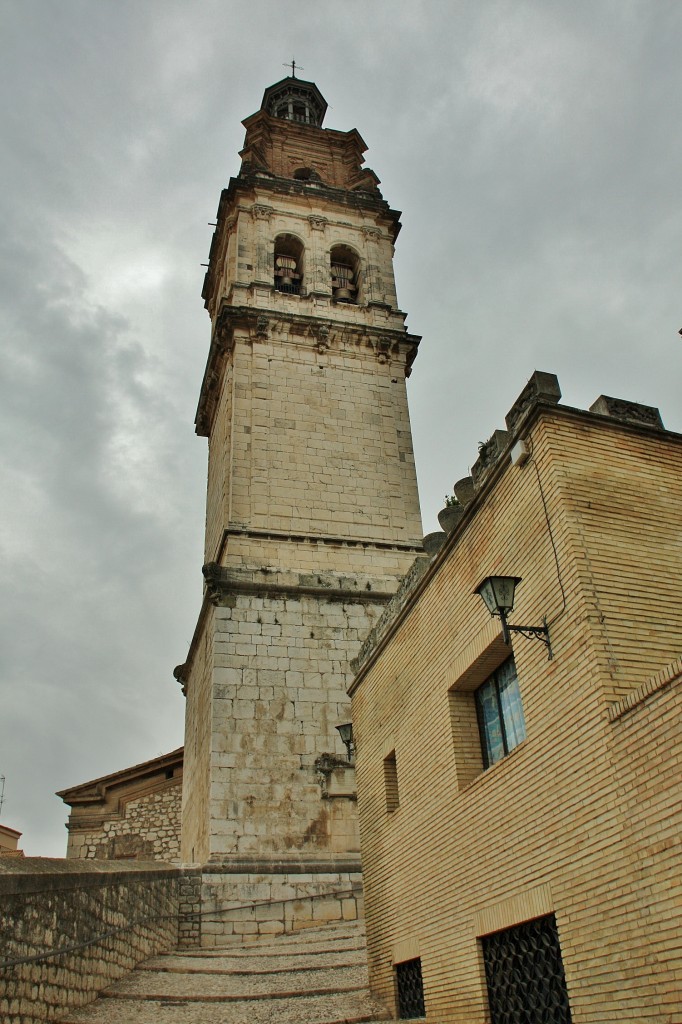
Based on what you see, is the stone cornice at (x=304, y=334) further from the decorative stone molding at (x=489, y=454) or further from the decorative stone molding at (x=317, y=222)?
the decorative stone molding at (x=489, y=454)

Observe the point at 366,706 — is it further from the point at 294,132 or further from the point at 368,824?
the point at 294,132

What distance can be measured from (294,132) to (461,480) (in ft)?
81.5

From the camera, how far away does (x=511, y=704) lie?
688 cm

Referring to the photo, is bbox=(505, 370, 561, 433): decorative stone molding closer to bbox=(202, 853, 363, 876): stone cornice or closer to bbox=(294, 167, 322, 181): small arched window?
bbox=(202, 853, 363, 876): stone cornice

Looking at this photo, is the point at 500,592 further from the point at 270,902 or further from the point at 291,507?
the point at 291,507

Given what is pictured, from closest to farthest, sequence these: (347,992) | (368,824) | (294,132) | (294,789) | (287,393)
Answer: (347,992)
(368,824)
(294,789)
(287,393)
(294,132)

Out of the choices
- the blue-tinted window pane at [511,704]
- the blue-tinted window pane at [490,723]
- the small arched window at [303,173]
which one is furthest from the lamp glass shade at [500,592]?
the small arched window at [303,173]

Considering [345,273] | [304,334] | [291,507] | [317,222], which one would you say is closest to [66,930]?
[291,507]

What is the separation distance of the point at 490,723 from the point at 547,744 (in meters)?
1.39

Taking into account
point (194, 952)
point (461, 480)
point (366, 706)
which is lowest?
point (194, 952)

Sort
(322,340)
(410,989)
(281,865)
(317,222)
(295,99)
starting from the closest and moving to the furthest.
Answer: (410,989) < (281,865) < (322,340) < (317,222) < (295,99)

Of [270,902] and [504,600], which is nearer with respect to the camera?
[504,600]

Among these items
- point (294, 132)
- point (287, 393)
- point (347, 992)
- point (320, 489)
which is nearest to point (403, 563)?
point (320, 489)

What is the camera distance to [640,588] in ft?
19.6
